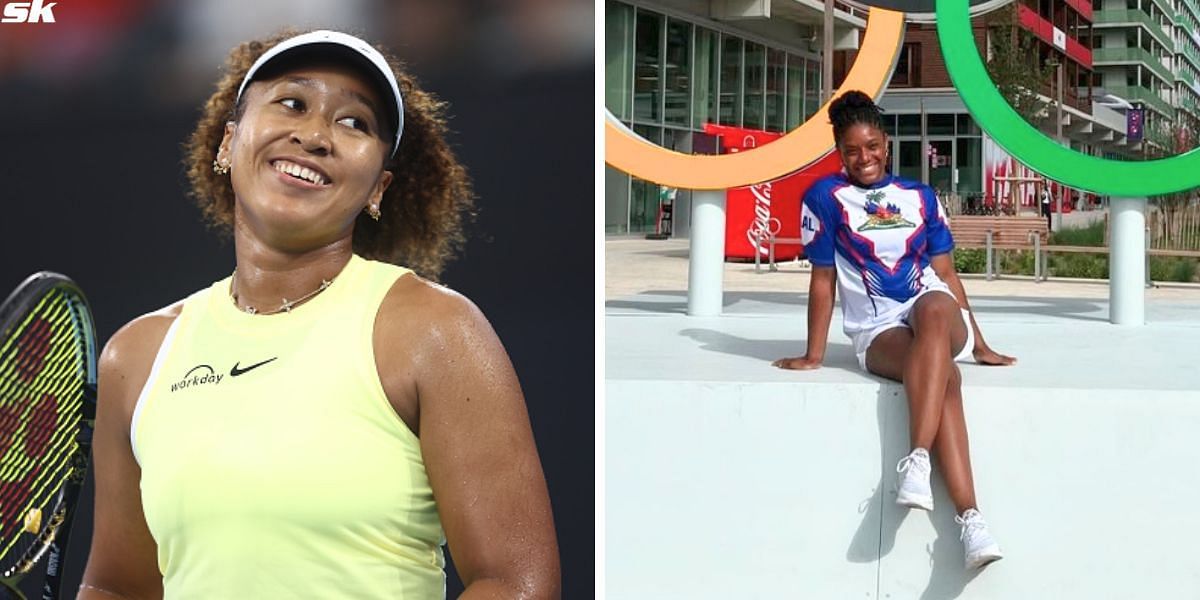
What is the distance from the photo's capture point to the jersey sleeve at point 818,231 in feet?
15.8

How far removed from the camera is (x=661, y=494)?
4.58m

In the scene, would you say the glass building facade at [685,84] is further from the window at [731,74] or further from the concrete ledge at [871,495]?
the concrete ledge at [871,495]

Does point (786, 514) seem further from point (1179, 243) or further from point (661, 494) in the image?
point (1179, 243)

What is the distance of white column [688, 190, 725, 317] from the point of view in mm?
6668

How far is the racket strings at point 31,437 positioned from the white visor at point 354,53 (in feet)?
1.96

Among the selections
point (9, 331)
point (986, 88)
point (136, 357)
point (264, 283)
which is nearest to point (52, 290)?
point (9, 331)

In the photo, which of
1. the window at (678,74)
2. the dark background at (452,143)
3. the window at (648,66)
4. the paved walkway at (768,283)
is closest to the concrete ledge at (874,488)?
the dark background at (452,143)

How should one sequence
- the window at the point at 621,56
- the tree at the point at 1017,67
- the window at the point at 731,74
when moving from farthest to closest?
1. the window at the point at 731,74
2. the tree at the point at 1017,67
3. the window at the point at 621,56

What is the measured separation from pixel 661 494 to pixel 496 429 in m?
2.34

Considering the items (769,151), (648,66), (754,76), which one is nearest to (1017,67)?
(754,76)

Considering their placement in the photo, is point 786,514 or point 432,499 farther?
point 786,514

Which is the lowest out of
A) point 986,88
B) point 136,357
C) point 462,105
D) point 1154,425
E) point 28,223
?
point 1154,425

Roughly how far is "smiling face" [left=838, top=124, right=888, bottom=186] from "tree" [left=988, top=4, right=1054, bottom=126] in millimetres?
14967

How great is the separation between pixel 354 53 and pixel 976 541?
2.61 m
